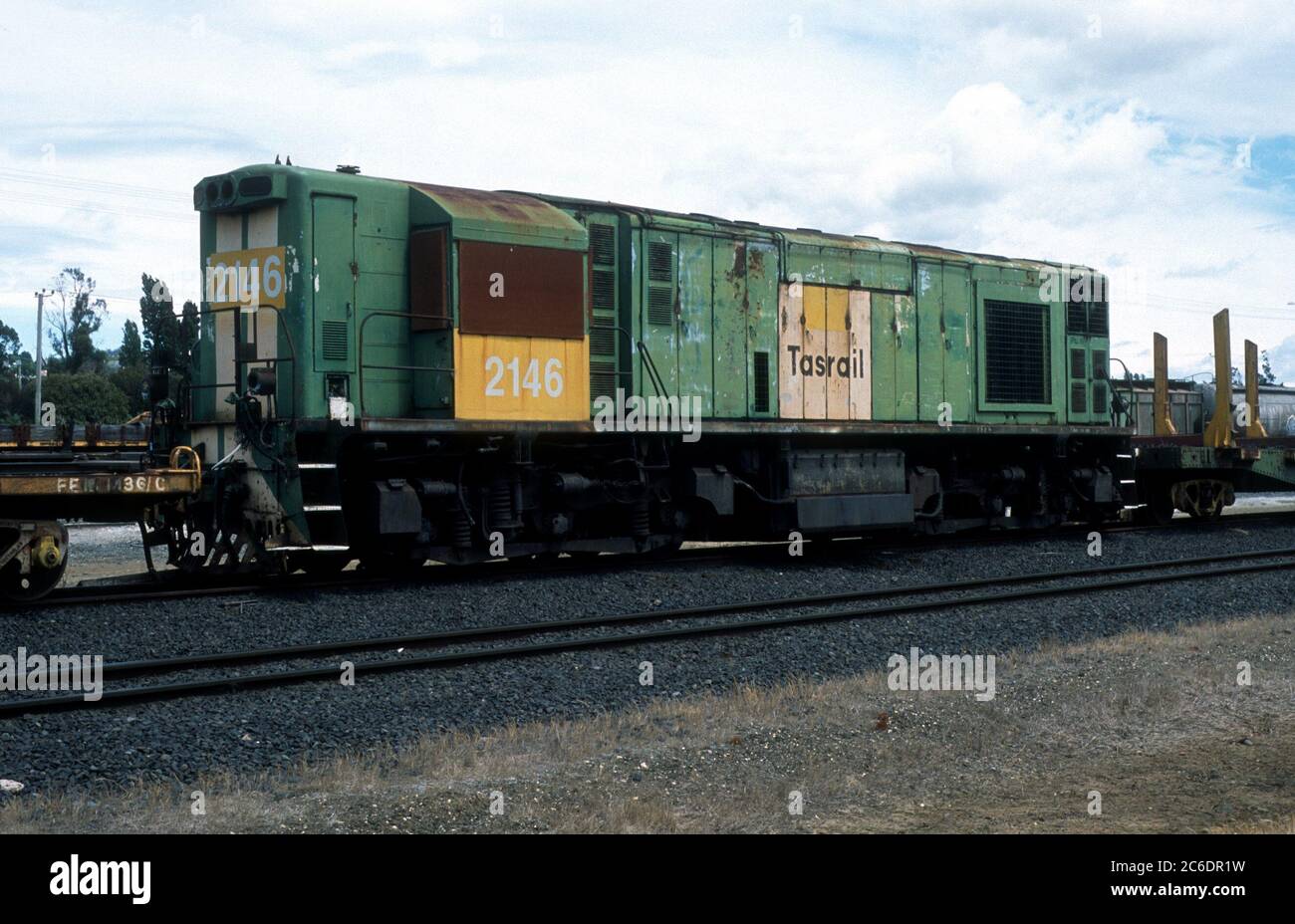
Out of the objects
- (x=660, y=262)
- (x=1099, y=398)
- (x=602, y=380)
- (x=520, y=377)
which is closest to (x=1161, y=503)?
(x=1099, y=398)

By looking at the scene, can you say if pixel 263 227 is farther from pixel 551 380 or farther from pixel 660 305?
pixel 660 305

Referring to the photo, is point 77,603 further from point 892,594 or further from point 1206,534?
point 1206,534

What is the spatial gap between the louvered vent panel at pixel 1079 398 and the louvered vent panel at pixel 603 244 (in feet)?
28.1

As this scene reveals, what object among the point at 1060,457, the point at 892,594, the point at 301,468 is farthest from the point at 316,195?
the point at 1060,457

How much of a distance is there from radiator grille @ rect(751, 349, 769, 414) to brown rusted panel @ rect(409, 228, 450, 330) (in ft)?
14.4

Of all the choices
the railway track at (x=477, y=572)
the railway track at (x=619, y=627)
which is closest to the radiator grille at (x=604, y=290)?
the railway track at (x=477, y=572)

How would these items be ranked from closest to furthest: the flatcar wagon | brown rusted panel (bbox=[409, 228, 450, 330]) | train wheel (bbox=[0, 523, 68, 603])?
1. train wheel (bbox=[0, 523, 68, 603])
2. the flatcar wagon
3. brown rusted panel (bbox=[409, 228, 450, 330])

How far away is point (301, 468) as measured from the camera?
40.2ft

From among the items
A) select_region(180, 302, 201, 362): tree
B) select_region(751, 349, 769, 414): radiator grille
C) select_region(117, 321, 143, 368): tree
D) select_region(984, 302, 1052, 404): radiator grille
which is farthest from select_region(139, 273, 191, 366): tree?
select_region(117, 321, 143, 368): tree

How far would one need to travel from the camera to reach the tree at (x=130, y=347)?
8006 cm

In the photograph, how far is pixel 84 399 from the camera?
201 ft

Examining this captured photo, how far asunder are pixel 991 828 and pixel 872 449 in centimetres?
1125

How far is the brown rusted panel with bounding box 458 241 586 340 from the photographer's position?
523 inches

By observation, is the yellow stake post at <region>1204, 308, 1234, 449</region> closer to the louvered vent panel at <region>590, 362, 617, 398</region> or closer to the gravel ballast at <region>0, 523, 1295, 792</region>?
the gravel ballast at <region>0, 523, 1295, 792</region>
